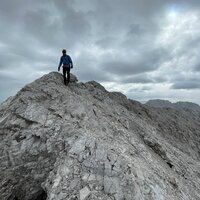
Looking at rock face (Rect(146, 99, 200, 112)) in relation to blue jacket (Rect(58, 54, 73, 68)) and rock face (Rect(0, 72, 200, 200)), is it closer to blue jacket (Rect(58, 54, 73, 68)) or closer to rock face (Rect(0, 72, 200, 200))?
blue jacket (Rect(58, 54, 73, 68))

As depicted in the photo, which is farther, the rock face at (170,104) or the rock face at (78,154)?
the rock face at (170,104)

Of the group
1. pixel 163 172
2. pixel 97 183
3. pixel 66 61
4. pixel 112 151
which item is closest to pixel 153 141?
pixel 163 172

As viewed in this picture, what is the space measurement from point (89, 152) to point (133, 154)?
3241mm

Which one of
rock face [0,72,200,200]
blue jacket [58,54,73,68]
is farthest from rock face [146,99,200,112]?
rock face [0,72,200,200]

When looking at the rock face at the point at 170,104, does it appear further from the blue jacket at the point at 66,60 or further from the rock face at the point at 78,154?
the rock face at the point at 78,154

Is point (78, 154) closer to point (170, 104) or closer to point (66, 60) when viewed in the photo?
point (66, 60)

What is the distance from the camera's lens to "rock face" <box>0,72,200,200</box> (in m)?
15.7

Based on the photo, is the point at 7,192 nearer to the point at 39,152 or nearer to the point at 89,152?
the point at 39,152

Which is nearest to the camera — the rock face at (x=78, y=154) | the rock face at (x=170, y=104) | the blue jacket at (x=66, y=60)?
the rock face at (x=78, y=154)

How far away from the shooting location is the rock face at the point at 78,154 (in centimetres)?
1573

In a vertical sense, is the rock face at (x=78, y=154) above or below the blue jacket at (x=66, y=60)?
Result: below

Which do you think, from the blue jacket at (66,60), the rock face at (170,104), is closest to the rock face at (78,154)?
the blue jacket at (66,60)

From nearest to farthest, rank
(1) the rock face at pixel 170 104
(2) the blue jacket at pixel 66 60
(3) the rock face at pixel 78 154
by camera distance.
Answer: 1. (3) the rock face at pixel 78 154
2. (2) the blue jacket at pixel 66 60
3. (1) the rock face at pixel 170 104

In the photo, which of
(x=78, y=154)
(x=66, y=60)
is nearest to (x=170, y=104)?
(x=66, y=60)
